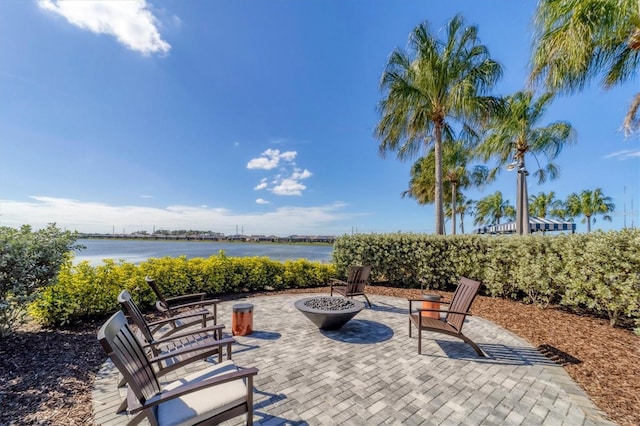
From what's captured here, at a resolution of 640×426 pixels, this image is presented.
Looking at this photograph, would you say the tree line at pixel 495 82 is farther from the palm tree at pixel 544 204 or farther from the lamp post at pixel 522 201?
the palm tree at pixel 544 204

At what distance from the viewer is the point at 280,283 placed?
825 centimetres

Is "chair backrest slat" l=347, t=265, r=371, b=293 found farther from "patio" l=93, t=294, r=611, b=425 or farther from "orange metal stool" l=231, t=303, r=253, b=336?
"orange metal stool" l=231, t=303, r=253, b=336

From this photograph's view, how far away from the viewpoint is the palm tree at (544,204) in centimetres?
4747

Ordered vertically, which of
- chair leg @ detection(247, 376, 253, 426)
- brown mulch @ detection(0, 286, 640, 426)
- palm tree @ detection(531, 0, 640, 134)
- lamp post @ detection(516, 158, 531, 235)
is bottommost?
brown mulch @ detection(0, 286, 640, 426)

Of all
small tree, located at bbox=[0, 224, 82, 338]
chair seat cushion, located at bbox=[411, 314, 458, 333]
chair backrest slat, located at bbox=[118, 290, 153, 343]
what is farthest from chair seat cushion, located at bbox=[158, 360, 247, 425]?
small tree, located at bbox=[0, 224, 82, 338]

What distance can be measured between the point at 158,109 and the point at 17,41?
4.45 meters

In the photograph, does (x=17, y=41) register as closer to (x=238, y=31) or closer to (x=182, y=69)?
(x=182, y=69)

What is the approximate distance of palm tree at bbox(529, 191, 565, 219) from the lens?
4747 cm

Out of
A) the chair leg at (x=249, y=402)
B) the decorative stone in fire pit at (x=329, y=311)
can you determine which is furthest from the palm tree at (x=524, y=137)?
the chair leg at (x=249, y=402)

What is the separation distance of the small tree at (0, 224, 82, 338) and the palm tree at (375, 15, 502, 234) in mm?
10141

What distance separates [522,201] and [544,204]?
46670 millimetres

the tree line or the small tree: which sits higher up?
the tree line

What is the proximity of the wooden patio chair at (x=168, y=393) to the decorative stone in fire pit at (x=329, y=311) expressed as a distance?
2171 millimetres

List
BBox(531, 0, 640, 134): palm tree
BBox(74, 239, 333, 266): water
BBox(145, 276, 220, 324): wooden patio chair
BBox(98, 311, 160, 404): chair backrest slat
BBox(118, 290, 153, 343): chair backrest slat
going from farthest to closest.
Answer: BBox(74, 239, 333, 266): water, BBox(531, 0, 640, 134): palm tree, BBox(145, 276, 220, 324): wooden patio chair, BBox(118, 290, 153, 343): chair backrest slat, BBox(98, 311, 160, 404): chair backrest slat
